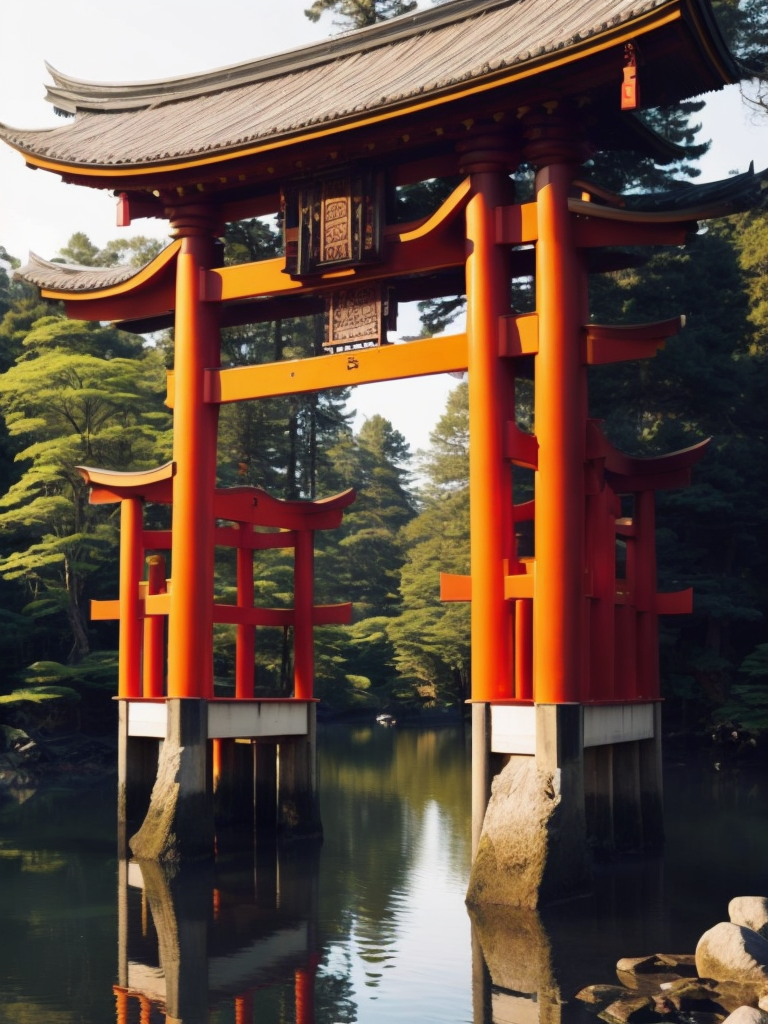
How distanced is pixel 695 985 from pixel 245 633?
30.4ft

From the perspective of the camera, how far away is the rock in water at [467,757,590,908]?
41.3 ft

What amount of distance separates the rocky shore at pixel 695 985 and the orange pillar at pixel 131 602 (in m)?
8.06

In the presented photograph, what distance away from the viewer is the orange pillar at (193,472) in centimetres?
1572

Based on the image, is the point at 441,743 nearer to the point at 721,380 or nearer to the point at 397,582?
the point at 721,380

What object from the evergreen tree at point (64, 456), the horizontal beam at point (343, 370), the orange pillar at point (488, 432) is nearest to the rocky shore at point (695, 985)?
the orange pillar at point (488, 432)

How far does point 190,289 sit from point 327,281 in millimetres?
1941

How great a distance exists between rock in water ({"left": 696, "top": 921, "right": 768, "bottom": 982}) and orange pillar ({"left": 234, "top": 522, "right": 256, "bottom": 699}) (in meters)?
8.50

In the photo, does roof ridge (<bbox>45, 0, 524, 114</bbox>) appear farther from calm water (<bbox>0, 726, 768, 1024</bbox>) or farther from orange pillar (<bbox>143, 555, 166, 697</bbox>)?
calm water (<bbox>0, 726, 768, 1024</bbox>)

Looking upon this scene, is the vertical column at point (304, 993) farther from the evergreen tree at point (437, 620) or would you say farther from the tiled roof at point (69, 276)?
the evergreen tree at point (437, 620)

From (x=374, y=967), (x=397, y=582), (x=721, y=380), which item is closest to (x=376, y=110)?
(x=374, y=967)

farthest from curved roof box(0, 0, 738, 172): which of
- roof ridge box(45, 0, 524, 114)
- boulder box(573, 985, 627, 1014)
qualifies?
boulder box(573, 985, 627, 1014)

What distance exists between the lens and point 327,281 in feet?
50.3

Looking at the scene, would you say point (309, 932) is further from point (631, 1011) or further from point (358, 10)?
point (358, 10)

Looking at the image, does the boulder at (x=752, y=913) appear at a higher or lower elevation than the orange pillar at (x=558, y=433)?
lower
